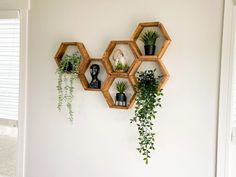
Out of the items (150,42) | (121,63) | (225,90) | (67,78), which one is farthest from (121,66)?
(225,90)

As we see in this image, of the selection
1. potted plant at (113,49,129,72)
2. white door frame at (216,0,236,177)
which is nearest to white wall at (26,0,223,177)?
white door frame at (216,0,236,177)

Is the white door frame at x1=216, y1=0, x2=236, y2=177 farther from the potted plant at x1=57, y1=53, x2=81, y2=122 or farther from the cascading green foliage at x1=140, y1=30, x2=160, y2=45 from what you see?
the potted plant at x1=57, y1=53, x2=81, y2=122

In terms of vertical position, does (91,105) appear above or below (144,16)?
below

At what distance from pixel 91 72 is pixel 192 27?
867 millimetres

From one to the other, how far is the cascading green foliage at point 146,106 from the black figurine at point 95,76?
1.17ft

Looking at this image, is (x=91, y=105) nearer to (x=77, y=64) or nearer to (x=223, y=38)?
(x=77, y=64)

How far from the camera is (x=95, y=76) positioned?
2266 millimetres

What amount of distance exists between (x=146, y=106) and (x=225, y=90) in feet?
1.84

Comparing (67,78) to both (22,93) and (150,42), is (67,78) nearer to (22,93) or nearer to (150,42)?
(22,93)

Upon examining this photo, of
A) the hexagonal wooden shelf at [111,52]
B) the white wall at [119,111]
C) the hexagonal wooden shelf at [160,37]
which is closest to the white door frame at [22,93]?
the white wall at [119,111]

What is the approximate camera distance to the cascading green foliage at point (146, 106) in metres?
2.00

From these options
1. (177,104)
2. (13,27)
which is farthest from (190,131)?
(13,27)

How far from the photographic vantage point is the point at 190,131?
2.01 metres

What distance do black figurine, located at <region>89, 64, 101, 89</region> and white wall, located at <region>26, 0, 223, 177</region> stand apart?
0.31 ft
